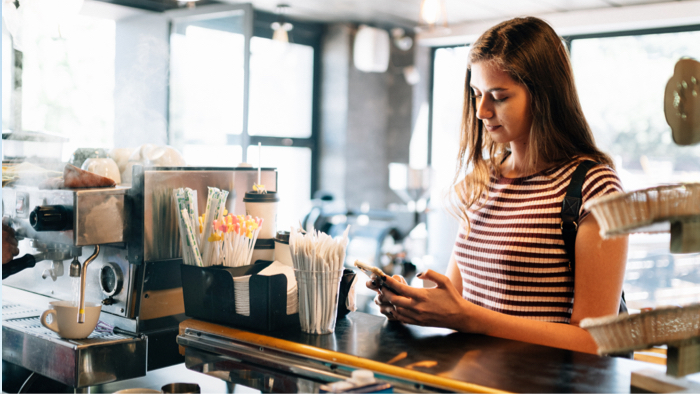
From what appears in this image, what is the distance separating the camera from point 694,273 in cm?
478

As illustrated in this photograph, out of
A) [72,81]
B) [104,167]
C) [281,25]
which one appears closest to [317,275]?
[104,167]

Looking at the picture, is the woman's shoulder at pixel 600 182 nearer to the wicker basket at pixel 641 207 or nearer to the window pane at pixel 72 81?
the wicker basket at pixel 641 207

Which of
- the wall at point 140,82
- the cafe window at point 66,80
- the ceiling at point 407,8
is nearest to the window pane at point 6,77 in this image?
the cafe window at point 66,80

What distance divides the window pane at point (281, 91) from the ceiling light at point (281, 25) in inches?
6.2

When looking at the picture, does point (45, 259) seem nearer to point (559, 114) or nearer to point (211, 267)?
point (211, 267)

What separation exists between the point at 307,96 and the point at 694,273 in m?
3.93

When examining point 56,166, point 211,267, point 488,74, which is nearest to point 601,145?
point 488,74

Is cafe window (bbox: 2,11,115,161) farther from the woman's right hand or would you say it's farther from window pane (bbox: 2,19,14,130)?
the woman's right hand

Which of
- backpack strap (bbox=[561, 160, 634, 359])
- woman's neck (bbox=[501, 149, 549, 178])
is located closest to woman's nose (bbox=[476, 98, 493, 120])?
woman's neck (bbox=[501, 149, 549, 178])

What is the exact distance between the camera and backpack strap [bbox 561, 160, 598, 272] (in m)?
1.19

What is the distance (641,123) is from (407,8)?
233 cm

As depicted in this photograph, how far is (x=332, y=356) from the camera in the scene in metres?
1.01

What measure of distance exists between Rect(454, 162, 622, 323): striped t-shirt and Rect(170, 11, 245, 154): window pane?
0.94 metres

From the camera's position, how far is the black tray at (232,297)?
3.71 feet
